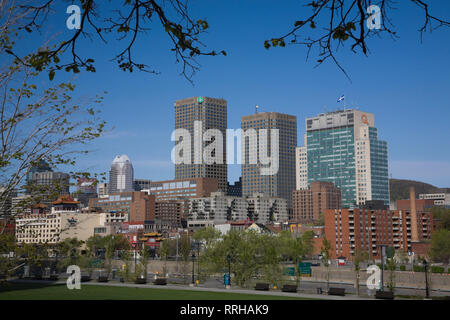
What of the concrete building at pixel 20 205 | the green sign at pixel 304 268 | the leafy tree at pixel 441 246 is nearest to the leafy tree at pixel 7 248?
the concrete building at pixel 20 205

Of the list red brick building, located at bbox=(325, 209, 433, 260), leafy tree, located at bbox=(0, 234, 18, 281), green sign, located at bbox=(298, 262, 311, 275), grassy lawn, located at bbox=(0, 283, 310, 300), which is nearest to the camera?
leafy tree, located at bbox=(0, 234, 18, 281)

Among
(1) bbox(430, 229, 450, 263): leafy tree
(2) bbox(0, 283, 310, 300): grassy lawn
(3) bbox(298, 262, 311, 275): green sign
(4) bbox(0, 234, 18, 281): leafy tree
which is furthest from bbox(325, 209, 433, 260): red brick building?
(4) bbox(0, 234, 18, 281): leafy tree

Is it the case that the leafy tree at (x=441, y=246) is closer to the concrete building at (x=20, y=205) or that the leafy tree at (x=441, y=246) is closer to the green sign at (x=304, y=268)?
the green sign at (x=304, y=268)

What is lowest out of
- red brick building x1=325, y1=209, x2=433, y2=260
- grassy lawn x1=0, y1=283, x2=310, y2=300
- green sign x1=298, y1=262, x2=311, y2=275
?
green sign x1=298, y1=262, x2=311, y2=275

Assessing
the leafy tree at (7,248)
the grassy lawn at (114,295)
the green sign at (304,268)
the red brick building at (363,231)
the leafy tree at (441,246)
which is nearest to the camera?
the leafy tree at (7,248)

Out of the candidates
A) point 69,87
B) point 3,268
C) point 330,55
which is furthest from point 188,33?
point 3,268

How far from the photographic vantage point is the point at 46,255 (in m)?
17.1

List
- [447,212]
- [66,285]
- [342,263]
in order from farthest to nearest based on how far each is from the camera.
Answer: [447,212], [342,263], [66,285]

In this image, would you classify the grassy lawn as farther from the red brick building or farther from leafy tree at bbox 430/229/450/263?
the red brick building

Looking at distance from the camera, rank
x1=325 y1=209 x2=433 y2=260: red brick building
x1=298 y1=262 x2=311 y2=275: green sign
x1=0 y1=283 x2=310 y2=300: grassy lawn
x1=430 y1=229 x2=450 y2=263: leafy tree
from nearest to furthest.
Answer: x1=0 y1=283 x2=310 y2=300: grassy lawn → x1=298 y1=262 x2=311 y2=275: green sign → x1=430 y1=229 x2=450 y2=263: leafy tree → x1=325 y1=209 x2=433 y2=260: red brick building

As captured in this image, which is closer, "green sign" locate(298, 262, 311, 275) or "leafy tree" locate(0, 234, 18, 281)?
"leafy tree" locate(0, 234, 18, 281)

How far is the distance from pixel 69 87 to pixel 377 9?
10.1m

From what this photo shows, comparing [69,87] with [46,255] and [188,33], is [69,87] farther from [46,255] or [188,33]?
[188,33]

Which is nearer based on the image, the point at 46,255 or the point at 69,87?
the point at 69,87
